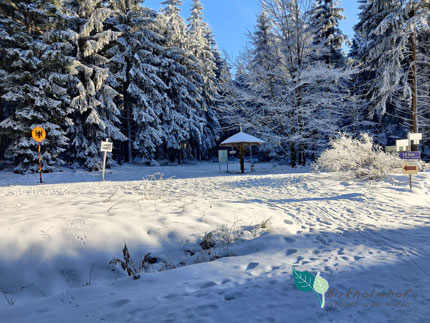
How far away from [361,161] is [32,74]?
1988 cm

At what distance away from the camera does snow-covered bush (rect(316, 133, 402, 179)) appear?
365 inches

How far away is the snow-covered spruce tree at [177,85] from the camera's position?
85.2 ft

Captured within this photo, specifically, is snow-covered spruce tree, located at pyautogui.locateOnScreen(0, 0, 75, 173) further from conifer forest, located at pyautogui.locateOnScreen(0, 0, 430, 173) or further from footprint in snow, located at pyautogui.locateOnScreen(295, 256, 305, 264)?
footprint in snow, located at pyautogui.locateOnScreen(295, 256, 305, 264)

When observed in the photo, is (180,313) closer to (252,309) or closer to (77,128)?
(252,309)

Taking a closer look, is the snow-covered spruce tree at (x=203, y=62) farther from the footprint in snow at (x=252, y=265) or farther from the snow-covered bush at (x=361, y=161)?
the footprint in snow at (x=252, y=265)

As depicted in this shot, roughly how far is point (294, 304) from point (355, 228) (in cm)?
315

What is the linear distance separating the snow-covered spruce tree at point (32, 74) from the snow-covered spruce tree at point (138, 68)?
497cm

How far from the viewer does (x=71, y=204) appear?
550 cm

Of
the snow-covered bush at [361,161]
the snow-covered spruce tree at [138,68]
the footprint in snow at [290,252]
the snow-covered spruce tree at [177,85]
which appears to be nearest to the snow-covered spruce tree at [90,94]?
the snow-covered spruce tree at [138,68]

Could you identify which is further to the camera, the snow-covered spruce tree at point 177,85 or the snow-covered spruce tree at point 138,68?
the snow-covered spruce tree at point 177,85

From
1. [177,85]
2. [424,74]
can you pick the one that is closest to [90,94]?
[177,85]

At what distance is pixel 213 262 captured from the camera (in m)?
3.22

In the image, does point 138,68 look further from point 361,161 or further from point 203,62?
point 361,161

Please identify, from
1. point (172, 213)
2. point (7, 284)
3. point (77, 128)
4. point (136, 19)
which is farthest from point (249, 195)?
point (136, 19)
